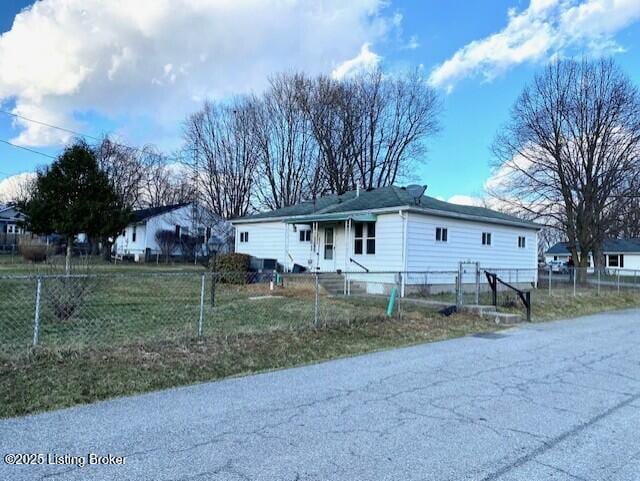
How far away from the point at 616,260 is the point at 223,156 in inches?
1708

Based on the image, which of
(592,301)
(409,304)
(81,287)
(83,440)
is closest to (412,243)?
(409,304)

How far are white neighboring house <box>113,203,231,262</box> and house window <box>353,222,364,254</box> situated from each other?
1977 cm

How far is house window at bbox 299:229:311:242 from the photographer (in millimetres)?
20938

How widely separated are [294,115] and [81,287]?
30.8 meters

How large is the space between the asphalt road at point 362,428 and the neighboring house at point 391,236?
1048 centimetres

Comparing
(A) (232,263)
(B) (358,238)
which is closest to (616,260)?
(B) (358,238)

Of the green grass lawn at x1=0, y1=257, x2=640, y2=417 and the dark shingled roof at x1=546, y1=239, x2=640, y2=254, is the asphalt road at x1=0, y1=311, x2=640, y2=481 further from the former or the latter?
the dark shingled roof at x1=546, y1=239, x2=640, y2=254

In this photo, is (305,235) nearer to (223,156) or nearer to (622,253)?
(223,156)

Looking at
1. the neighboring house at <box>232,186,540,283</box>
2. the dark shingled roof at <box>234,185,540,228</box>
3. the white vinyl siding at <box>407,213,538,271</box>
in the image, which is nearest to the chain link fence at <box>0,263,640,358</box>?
the white vinyl siding at <box>407,213,538,271</box>

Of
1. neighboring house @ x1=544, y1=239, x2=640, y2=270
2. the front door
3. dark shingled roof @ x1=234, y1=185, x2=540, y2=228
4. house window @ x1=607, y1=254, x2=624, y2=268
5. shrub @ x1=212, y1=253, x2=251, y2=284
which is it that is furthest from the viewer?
house window @ x1=607, y1=254, x2=624, y2=268

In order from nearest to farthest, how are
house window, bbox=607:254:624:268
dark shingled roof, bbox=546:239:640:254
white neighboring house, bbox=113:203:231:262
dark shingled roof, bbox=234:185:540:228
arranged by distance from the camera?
1. dark shingled roof, bbox=234:185:540:228
2. white neighboring house, bbox=113:203:231:262
3. dark shingled roof, bbox=546:239:640:254
4. house window, bbox=607:254:624:268

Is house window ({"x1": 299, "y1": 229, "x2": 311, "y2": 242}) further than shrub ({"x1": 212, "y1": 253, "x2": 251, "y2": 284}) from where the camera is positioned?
Yes

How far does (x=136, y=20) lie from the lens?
16141 mm

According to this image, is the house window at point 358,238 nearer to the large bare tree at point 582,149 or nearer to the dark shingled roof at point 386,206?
the dark shingled roof at point 386,206
